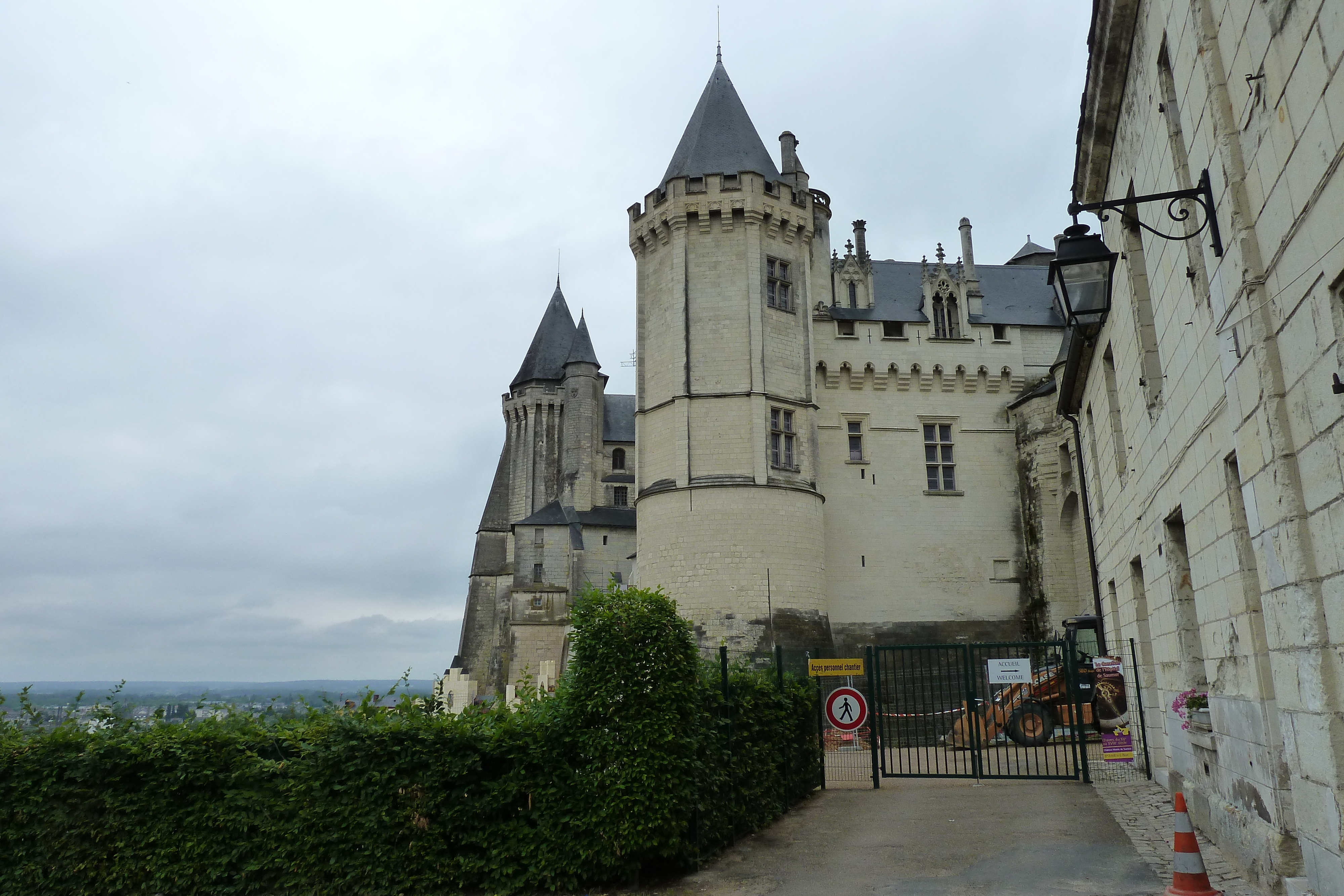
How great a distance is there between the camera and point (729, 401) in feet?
73.7

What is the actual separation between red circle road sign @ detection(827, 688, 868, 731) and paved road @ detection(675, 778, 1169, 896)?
0.82 metres

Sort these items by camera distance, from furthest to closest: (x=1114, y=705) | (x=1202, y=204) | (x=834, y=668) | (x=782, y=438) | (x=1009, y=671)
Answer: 1. (x=782, y=438)
2. (x=1114, y=705)
3. (x=834, y=668)
4. (x=1009, y=671)
5. (x=1202, y=204)

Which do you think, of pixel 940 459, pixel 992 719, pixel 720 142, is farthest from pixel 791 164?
pixel 992 719

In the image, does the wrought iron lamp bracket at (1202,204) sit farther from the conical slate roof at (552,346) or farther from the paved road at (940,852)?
the conical slate roof at (552,346)

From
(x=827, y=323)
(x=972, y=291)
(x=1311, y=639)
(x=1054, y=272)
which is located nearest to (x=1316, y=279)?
(x=1311, y=639)

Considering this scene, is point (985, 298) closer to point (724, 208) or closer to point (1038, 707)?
point (724, 208)

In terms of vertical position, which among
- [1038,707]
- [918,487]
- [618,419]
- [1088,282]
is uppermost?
[618,419]

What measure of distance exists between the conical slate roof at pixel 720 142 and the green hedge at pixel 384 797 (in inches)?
743

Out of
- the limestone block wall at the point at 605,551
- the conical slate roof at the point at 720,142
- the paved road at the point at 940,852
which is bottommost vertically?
the paved road at the point at 940,852

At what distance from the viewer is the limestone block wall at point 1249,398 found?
390 cm

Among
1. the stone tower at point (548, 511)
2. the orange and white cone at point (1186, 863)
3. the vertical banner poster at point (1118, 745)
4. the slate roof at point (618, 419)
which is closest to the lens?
the orange and white cone at point (1186, 863)

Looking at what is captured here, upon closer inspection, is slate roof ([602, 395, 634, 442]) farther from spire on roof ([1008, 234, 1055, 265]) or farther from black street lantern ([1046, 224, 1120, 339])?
black street lantern ([1046, 224, 1120, 339])

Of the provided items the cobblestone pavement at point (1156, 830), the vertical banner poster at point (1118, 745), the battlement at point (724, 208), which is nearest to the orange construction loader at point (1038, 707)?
the vertical banner poster at point (1118, 745)

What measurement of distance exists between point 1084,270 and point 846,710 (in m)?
6.55
